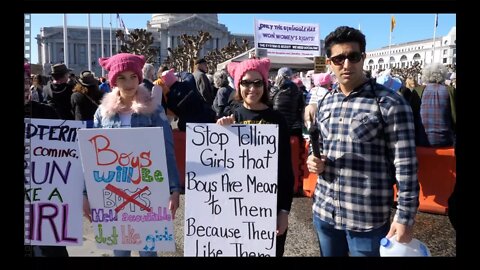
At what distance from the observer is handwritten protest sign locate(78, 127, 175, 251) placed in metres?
2.40

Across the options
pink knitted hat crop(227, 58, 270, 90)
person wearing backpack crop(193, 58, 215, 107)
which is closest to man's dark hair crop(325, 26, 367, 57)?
pink knitted hat crop(227, 58, 270, 90)

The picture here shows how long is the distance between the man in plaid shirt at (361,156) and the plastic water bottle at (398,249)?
34mm

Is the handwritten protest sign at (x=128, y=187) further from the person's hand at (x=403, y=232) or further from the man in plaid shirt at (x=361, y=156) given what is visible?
the person's hand at (x=403, y=232)

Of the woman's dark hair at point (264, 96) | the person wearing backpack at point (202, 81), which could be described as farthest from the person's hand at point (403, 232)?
the person wearing backpack at point (202, 81)

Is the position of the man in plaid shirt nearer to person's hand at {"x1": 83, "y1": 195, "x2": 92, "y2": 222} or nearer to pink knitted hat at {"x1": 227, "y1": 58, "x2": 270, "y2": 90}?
pink knitted hat at {"x1": 227, "y1": 58, "x2": 270, "y2": 90}

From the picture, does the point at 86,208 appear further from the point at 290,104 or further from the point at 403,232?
the point at 290,104

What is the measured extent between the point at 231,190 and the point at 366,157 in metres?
0.85

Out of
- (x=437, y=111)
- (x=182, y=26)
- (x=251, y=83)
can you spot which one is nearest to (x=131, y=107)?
(x=251, y=83)

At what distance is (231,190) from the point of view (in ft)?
8.20

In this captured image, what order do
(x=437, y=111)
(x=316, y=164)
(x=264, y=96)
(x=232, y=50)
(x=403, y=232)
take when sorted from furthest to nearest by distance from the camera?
(x=232, y=50), (x=437, y=111), (x=264, y=96), (x=316, y=164), (x=403, y=232)

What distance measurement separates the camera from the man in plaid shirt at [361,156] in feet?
6.63

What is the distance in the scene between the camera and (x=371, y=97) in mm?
2051
